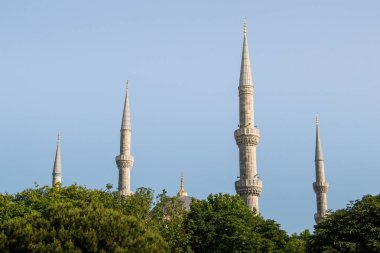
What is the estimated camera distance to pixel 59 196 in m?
46.5

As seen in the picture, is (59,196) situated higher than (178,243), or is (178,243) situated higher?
(59,196)

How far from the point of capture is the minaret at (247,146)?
2475 inches

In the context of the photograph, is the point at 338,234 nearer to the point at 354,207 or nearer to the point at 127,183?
the point at 354,207

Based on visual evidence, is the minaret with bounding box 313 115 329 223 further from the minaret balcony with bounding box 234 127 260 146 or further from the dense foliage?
the dense foliage

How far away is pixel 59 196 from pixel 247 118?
25363 mm

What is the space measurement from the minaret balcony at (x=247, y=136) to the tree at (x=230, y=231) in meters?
11.0

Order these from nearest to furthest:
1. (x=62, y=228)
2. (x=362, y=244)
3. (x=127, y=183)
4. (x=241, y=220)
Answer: (x=62, y=228), (x=362, y=244), (x=241, y=220), (x=127, y=183)

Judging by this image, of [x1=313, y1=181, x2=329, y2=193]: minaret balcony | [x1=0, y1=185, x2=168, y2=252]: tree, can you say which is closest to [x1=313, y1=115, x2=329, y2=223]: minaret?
[x1=313, y1=181, x2=329, y2=193]: minaret balcony

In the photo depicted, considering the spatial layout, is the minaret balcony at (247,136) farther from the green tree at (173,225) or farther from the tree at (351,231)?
the tree at (351,231)

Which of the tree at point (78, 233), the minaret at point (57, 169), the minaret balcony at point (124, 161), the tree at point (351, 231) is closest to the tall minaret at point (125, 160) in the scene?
the minaret balcony at point (124, 161)

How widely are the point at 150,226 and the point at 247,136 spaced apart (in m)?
25.7

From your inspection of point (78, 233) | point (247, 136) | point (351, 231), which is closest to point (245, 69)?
point (247, 136)

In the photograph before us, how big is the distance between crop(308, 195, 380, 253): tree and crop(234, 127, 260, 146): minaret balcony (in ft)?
60.6

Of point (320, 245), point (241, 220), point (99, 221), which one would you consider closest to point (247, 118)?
point (241, 220)
